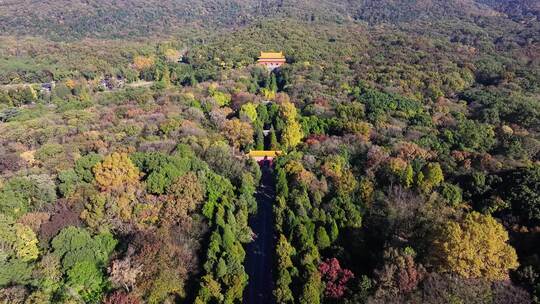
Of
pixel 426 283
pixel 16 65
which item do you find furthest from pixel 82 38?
pixel 426 283

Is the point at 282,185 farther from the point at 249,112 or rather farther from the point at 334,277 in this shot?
the point at 249,112

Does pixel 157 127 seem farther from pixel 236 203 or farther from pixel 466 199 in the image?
pixel 466 199

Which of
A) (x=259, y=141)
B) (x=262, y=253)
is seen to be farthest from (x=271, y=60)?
(x=262, y=253)

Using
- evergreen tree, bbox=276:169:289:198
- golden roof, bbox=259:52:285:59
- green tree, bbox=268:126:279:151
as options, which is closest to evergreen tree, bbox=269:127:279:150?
green tree, bbox=268:126:279:151

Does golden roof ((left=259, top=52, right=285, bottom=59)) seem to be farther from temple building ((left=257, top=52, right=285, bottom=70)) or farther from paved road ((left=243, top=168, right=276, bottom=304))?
paved road ((left=243, top=168, right=276, bottom=304))

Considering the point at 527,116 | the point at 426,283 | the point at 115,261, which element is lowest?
the point at 115,261

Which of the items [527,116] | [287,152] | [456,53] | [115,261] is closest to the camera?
[115,261]

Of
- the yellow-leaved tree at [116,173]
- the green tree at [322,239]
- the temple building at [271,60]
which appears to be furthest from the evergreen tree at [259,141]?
the temple building at [271,60]
